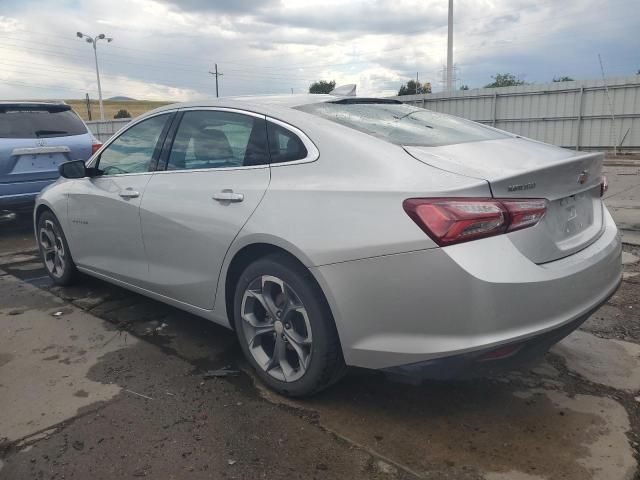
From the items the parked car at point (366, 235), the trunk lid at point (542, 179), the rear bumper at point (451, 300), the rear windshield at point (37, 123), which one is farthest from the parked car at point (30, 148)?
the trunk lid at point (542, 179)

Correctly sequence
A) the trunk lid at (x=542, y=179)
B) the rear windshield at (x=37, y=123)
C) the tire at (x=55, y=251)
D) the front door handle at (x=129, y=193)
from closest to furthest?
the trunk lid at (x=542, y=179) → the front door handle at (x=129, y=193) → the tire at (x=55, y=251) → the rear windshield at (x=37, y=123)

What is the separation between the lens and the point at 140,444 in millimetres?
2486

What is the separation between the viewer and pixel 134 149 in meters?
3.89

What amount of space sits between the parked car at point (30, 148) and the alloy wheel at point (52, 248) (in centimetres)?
219

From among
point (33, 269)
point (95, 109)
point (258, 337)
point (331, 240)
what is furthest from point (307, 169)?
point (95, 109)

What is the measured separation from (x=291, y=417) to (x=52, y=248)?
328cm

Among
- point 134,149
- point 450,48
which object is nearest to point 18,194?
point 134,149

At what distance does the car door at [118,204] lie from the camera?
3.65 metres

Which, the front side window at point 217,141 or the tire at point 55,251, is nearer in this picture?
the front side window at point 217,141

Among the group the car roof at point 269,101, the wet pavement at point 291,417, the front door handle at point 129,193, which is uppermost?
the car roof at point 269,101

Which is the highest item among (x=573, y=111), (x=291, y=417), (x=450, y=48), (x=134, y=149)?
(x=450, y=48)

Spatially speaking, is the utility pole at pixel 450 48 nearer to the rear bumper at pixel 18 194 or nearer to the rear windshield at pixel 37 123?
the rear windshield at pixel 37 123

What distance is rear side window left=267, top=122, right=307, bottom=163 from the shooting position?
9.11ft

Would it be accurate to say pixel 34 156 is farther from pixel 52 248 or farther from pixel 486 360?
pixel 486 360
